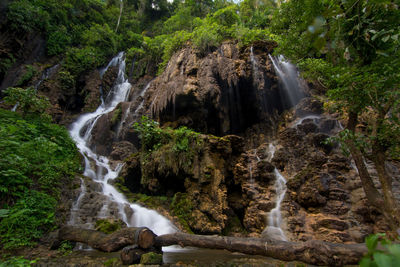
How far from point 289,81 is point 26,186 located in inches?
580

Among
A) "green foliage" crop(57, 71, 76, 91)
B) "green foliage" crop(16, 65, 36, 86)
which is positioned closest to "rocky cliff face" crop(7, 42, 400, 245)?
"green foliage" crop(57, 71, 76, 91)

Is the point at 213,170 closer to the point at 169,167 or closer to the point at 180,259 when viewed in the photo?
the point at 169,167

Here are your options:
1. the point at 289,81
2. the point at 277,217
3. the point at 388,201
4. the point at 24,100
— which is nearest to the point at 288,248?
the point at 388,201

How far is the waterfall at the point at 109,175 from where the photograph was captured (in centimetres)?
670

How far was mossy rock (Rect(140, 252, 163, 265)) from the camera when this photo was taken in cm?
352

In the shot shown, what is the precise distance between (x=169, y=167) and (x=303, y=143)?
6.73 metres

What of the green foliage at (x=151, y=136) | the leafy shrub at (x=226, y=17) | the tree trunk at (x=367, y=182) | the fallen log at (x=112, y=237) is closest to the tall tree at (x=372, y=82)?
the tree trunk at (x=367, y=182)

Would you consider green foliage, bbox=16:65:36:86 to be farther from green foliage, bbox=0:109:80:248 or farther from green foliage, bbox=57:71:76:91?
green foliage, bbox=0:109:80:248

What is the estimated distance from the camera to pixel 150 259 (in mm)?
3553

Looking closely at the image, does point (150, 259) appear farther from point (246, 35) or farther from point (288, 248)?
point (246, 35)

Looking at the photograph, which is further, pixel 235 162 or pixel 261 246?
pixel 235 162

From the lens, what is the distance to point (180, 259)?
4.11 meters

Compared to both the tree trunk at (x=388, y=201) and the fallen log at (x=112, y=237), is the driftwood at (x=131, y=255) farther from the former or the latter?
the tree trunk at (x=388, y=201)

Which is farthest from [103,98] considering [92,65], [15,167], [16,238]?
[16,238]
